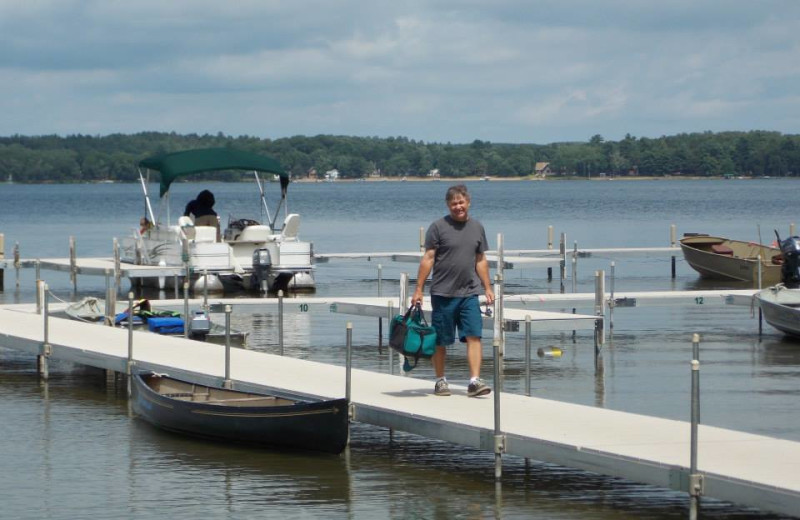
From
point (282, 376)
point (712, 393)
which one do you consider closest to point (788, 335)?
point (712, 393)

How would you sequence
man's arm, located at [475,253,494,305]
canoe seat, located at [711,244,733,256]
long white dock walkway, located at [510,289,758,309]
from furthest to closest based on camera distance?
canoe seat, located at [711,244,733,256] < long white dock walkway, located at [510,289,758,309] < man's arm, located at [475,253,494,305]

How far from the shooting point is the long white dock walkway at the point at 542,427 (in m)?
10.6

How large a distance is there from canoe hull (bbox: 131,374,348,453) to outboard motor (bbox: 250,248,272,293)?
14631 millimetres

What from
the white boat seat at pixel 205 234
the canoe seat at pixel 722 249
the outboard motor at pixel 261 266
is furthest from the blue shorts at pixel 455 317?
the canoe seat at pixel 722 249

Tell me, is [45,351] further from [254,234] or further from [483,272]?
[254,234]

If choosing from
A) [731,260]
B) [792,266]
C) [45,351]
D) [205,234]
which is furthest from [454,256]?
[731,260]

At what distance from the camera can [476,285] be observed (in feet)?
43.8

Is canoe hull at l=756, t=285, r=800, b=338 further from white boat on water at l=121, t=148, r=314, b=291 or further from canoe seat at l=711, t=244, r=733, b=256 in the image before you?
canoe seat at l=711, t=244, r=733, b=256

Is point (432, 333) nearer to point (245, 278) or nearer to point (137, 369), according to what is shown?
point (137, 369)

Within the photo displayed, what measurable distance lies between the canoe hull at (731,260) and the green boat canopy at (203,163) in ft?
40.7

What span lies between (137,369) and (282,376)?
2081 millimetres

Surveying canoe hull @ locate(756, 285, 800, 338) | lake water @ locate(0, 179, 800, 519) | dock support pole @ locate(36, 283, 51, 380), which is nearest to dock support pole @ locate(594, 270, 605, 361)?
lake water @ locate(0, 179, 800, 519)

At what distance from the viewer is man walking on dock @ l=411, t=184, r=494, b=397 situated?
1322cm

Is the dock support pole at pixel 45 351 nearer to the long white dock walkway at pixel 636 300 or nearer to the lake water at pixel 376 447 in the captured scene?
the lake water at pixel 376 447
